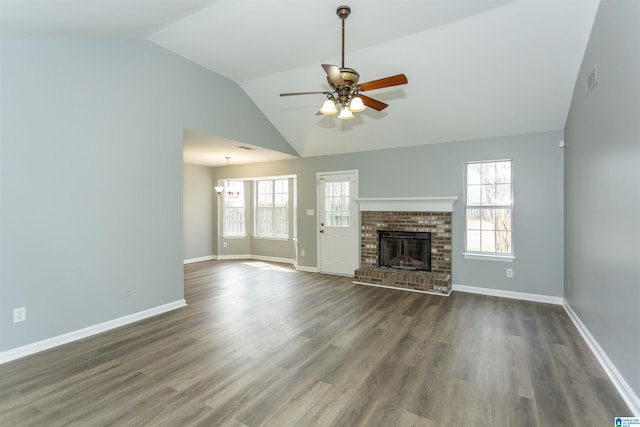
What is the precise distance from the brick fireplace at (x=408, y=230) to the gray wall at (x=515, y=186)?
19 centimetres

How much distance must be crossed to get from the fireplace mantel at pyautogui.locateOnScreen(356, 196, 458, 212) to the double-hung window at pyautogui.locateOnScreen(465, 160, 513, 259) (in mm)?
373

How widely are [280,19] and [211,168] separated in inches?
232

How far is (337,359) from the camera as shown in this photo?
9.32ft

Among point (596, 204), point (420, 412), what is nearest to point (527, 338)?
point (596, 204)

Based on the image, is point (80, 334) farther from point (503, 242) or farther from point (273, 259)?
point (503, 242)

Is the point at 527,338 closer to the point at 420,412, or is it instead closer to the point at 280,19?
the point at 420,412

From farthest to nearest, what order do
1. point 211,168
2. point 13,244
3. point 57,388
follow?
1. point 211,168
2. point 13,244
3. point 57,388

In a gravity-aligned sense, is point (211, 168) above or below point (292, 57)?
below

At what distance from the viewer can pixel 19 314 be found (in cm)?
286

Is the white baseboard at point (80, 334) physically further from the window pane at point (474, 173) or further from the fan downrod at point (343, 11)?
the window pane at point (474, 173)

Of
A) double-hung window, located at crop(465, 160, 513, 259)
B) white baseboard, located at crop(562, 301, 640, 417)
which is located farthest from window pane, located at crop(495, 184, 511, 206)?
white baseboard, located at crop(562, 301, 640, 417)

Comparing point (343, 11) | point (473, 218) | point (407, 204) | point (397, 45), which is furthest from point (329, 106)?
point (473, 218)

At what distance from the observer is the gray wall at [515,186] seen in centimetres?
454

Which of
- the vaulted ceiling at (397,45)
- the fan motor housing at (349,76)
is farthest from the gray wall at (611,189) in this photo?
the fan motor housing at (349,76)
